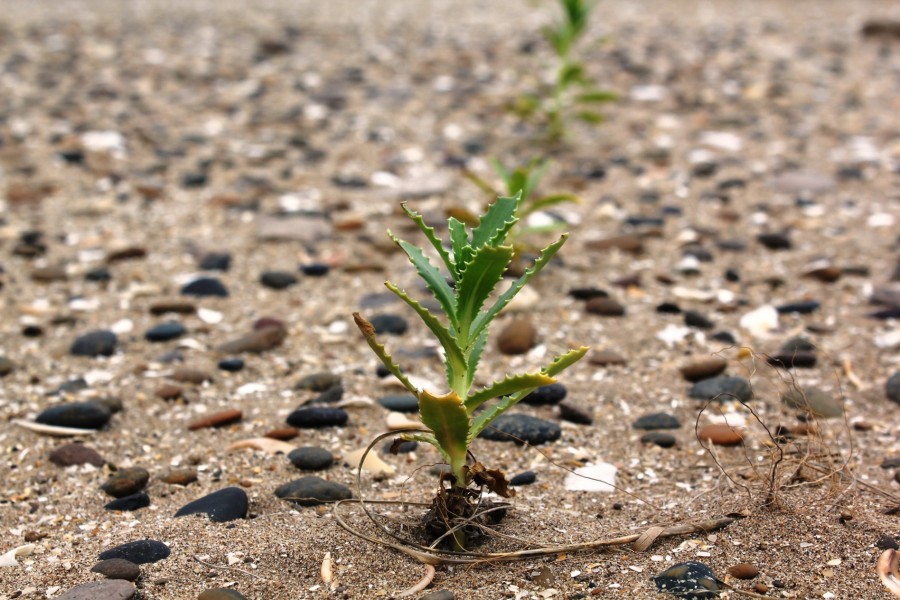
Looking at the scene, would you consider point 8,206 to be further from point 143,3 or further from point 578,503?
point 143,3

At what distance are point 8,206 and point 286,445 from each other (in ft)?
10.2

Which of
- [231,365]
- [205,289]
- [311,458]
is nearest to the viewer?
[311,458]

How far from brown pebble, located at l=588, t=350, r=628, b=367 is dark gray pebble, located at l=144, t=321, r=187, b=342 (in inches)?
67.4

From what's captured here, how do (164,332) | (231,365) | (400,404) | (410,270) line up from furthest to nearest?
(410,270), (164,332), (231,365), (400,404)

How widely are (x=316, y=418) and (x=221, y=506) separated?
601 mm

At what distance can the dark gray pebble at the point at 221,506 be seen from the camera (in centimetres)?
259

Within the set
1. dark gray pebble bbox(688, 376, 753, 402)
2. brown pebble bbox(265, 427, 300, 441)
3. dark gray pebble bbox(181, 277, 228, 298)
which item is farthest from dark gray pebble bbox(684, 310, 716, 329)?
dark gray pebble bbox(181, 277, 228, 298)

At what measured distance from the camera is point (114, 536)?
250cm

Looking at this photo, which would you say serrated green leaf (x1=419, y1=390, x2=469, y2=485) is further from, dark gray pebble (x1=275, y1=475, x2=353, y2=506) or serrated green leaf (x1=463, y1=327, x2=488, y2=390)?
dark gray pebble (x1=275, y1=475, x2=353, y2=506)

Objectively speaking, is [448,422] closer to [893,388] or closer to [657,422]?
[657,422]

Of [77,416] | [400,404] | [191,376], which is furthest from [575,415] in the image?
[77,416]

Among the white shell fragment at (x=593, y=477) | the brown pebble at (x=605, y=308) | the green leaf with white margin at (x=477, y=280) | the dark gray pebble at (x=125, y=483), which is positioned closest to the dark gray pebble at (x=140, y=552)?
the dark gray pebble at (x=125, y=483)

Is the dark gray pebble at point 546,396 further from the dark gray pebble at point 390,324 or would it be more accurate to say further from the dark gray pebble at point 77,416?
the dark gray pebble at point 77,416

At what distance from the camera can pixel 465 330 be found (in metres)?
2.34
